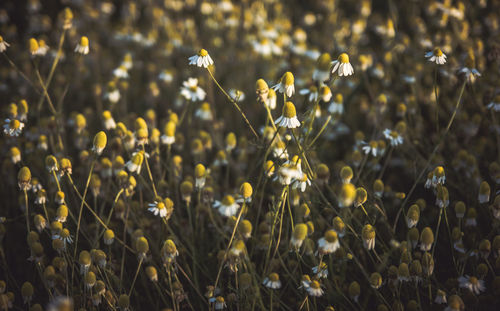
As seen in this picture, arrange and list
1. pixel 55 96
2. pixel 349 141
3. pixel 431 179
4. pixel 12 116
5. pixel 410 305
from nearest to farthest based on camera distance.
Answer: pixel 410 305, pixel 431 179, pixel 12 116, pixel 349 141, pixel 55 96

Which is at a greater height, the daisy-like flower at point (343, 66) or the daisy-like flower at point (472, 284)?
the daisy-like flower at point (343, 66)

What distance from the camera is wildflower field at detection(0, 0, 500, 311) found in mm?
1775

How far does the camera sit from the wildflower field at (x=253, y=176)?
5.82ft

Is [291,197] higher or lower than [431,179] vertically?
lower

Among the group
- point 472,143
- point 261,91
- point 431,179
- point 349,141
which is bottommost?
point 349,141

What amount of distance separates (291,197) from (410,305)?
2.17 ft

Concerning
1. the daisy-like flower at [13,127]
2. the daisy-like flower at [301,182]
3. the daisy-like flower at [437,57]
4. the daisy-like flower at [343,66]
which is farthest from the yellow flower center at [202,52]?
the daisy-like flower at [437,57]

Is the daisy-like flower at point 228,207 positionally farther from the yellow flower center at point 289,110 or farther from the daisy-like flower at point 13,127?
the daisy-like flower at point 13,127

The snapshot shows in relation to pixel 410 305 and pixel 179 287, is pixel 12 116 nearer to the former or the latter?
pixel 179 287

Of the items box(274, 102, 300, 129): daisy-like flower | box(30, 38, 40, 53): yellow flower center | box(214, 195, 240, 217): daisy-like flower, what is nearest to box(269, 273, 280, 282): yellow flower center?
box(214, 195, 240, 217): daisy-like flower

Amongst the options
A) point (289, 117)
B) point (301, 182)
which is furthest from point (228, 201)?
point (289, 117)

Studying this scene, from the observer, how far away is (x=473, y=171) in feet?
7.51

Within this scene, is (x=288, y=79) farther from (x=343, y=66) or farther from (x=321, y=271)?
(x=321, y=271)

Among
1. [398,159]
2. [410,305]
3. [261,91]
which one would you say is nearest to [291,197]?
[261,91]
